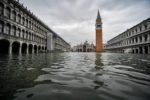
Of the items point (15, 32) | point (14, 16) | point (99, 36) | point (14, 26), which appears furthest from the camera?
point (99, 36)

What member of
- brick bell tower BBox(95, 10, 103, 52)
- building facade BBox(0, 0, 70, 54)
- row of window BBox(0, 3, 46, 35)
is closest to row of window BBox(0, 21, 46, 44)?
building facade BBox(0, 0, 70, 54)

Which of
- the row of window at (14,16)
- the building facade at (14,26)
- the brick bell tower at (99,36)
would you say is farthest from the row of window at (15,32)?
the brick bell tower at (99,36)

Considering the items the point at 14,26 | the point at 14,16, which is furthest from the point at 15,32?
the point at 14,16

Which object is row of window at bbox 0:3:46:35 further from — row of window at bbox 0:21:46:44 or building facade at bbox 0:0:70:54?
row of window at bbox 0:21:46:44

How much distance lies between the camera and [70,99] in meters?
1.99

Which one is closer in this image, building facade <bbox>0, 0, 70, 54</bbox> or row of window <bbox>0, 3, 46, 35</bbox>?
row of window <bbox>0, 3, 46, 35</bbox>

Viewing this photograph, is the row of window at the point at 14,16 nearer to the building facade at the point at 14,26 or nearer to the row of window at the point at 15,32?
the building facade at the point at 14,26

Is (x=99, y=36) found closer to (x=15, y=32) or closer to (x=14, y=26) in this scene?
(x=15, y=32)

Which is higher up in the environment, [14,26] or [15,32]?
[14,26]

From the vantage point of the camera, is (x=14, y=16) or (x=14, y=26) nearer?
(x=14, y=26)

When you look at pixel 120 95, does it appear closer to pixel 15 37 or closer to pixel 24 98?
pixel 24 98

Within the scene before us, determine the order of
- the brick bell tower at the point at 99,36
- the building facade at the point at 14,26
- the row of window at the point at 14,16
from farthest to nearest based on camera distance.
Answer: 1. the brick bell tower at the point at 99,36
2. the building facade at the point at 14,26
3. the row of window at the point at 14,16

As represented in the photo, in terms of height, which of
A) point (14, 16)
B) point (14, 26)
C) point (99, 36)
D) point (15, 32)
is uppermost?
point (99, 36)

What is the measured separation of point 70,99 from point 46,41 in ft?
139
